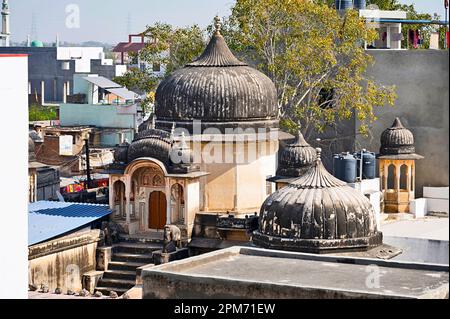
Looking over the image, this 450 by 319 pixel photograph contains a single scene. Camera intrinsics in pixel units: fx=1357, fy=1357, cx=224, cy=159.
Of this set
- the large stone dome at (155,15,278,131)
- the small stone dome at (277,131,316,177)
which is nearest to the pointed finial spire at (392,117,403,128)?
the large stone dome at (155,15,278,131)

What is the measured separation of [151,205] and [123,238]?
1028 mm

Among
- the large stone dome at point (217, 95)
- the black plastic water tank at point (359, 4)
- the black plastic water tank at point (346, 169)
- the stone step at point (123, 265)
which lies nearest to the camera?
the stone step at point (123, 265)

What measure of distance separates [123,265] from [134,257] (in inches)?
12.2

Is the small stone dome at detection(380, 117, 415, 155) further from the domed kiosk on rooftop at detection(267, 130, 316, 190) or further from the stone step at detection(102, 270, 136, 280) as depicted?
the stone step at detection(102, 270, 136, 280)

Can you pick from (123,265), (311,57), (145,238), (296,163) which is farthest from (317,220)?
(311,57)

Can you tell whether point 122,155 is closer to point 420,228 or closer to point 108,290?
point 108,290

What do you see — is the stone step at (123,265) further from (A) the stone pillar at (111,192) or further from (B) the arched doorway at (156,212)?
(A) the stone pillar at (111,192)

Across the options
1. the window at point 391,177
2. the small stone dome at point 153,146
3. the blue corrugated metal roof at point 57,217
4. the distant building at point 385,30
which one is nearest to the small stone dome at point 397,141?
the window at point 391,177

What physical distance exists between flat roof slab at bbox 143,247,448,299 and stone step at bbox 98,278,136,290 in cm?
1016

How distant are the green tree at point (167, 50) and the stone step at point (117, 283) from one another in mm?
10935

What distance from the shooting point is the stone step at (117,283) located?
97.9 ft

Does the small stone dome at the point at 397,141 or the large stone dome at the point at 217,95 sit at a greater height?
the large stone dome at the point at 217,95

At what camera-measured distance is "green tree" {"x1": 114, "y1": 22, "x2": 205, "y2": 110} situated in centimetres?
3991
